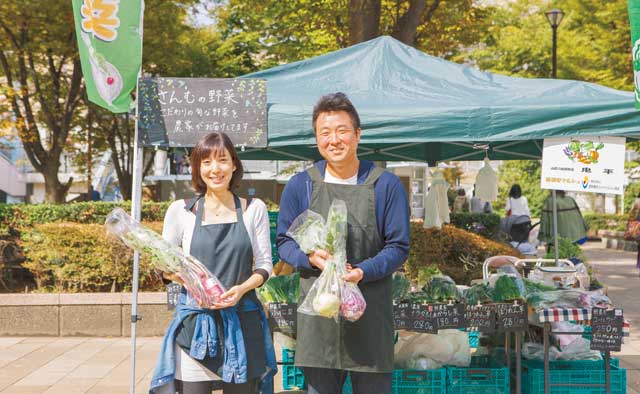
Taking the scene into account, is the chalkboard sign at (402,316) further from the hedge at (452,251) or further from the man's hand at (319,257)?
the hedge at (452,251)

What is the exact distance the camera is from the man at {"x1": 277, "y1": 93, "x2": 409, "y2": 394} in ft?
10.8

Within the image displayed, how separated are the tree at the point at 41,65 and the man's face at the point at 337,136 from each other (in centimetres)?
1208

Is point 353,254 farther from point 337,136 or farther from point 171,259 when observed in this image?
point 171,259

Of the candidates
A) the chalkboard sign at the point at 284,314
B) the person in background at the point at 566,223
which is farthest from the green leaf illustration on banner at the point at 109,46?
the person in background at the point at 566,223

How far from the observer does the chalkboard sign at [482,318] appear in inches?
195

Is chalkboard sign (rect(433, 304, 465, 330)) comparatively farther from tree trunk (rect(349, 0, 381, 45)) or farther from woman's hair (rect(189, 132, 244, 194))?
tree trunk (rect(349, 0, 381, 45))

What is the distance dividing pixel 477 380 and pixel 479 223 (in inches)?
319

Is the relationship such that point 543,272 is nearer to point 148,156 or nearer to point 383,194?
point 383,194

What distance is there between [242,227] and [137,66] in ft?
7.98

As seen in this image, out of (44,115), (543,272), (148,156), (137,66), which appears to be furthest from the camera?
(148,156)

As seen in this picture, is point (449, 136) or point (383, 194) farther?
point (449, 136)

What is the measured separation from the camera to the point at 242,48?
19875 millimetres

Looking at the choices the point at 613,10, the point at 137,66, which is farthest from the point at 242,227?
the point at 613,10

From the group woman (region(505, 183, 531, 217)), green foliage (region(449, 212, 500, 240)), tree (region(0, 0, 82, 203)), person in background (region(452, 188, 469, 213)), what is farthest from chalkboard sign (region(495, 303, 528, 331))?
person in background (region(452, 188, 469, 213))
